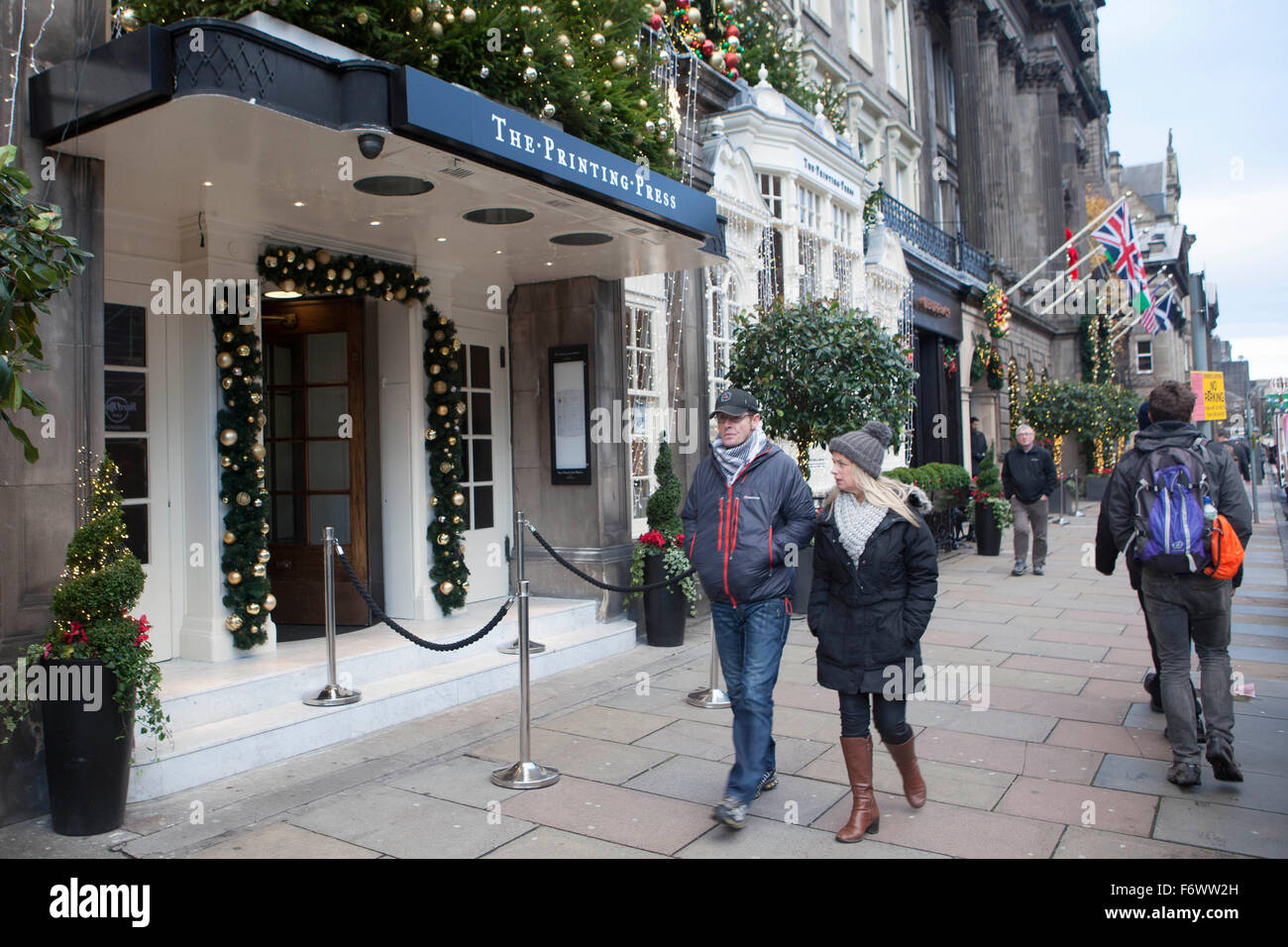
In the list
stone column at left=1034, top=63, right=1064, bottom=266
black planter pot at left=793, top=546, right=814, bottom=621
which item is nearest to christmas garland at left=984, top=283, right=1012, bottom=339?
stone column at left=1034, top=63, right=1064, bottom=266

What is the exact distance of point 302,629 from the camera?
320 inches

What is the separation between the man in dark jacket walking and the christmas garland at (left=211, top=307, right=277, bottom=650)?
960cm

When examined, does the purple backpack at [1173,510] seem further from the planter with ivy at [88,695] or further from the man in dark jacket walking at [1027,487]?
the man in dark jacket walking at [1027,487]

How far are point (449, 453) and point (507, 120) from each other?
134 inches

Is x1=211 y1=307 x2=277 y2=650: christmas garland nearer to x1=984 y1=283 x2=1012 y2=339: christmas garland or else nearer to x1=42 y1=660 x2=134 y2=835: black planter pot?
x1=42 y1=660 x2=134 y2=835: black planter pot

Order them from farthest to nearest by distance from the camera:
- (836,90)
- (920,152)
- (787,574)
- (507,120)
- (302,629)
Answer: (920,152) → (836,90) → (302,629) → (507,120) → (787,574)

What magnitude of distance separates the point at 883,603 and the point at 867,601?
0.07m

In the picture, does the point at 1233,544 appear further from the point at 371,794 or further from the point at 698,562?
the point at 371,794

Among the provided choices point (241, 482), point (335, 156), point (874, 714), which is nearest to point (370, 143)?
point (335, 156)

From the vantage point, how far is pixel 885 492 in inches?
171
